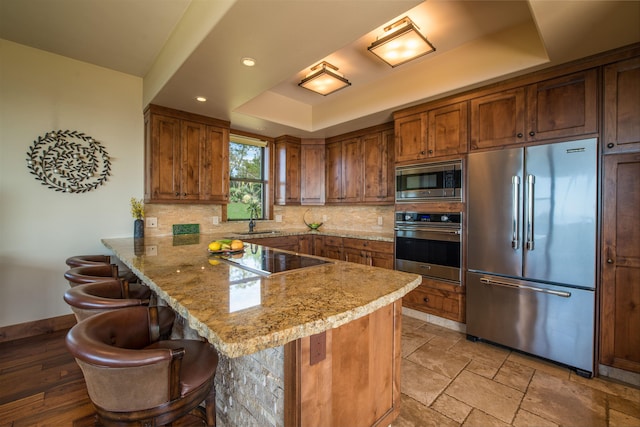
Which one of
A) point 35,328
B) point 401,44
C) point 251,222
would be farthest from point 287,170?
point 35,328

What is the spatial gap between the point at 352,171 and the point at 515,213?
228 centimetres

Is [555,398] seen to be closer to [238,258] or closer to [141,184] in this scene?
[238,258]

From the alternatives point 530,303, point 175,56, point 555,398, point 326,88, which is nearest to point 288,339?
point 555,398

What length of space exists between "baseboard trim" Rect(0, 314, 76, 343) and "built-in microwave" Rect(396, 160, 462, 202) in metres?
3.99

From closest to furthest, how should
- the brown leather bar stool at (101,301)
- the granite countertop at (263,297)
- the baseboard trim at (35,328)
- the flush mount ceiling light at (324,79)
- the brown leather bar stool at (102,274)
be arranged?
the granite countertop at (263,297)
the brown leather bar stool at (101,301)
the brown leather bar stool at (102,274)
the baseboard trim at (35,328)
the flush mount ceiling light at (324,79)

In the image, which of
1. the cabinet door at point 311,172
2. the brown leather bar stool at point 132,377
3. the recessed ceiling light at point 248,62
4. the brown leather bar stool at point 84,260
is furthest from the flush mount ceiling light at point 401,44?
the brown leather bar stool at point 84,260

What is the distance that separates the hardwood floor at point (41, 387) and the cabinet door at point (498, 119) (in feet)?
12.4

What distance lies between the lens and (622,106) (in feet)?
6.64

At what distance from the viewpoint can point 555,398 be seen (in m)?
1.86

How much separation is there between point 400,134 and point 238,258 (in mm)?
2438

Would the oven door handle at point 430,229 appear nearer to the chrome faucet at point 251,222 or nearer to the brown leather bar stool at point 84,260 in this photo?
the chrome faucet at point 251,222

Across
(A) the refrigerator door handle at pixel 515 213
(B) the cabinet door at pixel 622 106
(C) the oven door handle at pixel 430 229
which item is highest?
(B) the cabinet door at pixel 622 106

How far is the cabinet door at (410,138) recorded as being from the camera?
121 inches

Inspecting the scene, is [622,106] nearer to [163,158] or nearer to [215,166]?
[215,166]
